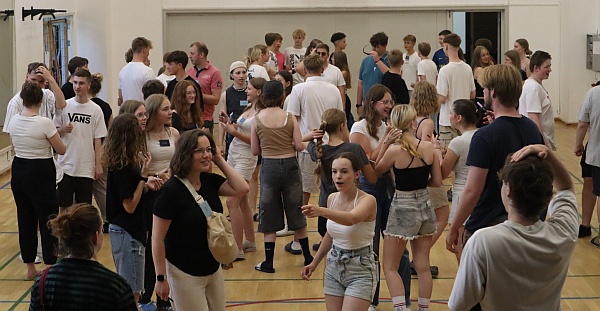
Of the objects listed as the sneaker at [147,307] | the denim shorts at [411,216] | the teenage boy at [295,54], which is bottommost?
the sneaker at [147,307]

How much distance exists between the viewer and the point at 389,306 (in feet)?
23.2

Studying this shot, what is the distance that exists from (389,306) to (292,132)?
1790 mm

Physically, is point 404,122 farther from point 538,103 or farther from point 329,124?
point 538,103

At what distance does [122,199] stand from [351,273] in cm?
164

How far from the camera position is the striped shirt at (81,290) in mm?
3791

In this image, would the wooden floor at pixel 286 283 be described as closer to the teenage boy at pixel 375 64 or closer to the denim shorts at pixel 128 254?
the denim shorts at pixel 128 254

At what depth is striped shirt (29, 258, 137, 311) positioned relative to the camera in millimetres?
3791

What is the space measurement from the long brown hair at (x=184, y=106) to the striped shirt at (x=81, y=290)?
426 centimetres

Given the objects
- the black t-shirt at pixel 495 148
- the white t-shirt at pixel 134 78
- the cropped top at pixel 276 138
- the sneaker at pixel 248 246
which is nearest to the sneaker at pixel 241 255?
the sneaker at pixel 248 246

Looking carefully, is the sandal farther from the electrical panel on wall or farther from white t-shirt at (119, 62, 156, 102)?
the electrical panel on wall

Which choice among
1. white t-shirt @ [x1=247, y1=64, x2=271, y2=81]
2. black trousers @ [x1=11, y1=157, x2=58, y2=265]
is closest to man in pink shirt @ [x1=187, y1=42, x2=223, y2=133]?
white t-shirt @ [x1=247, y1=64, x2=271, y2=81]

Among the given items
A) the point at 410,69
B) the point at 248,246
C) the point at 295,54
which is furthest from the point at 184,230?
the point at 410,69

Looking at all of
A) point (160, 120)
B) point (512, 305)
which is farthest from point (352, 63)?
point (512, 305)

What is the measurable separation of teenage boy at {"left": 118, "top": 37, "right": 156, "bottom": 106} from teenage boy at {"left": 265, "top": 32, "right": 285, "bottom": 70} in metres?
3.05
